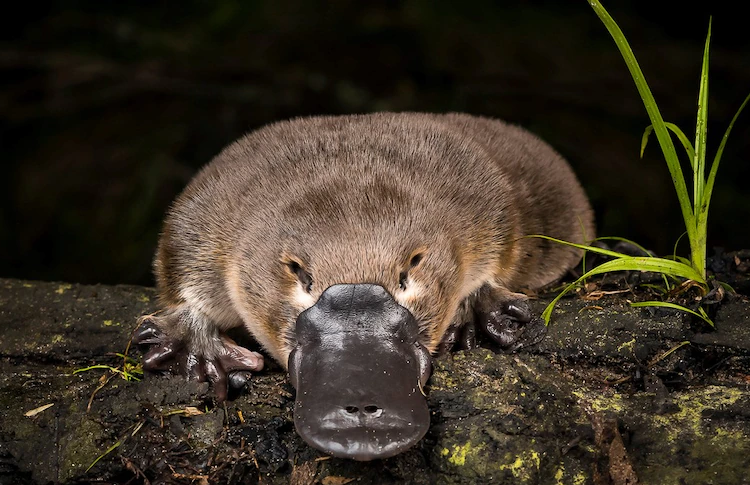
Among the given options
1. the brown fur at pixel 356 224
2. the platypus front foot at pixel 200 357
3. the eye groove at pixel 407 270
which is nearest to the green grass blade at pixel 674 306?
the brown fur at pixel 356 224

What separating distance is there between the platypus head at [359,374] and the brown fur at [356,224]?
97mm

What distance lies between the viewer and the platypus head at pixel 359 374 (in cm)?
197

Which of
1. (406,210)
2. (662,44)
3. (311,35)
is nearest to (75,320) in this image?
(406,210)

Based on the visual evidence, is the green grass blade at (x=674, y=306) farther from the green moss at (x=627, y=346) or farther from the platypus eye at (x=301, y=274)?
the platypus eye at (x=301, y=274)

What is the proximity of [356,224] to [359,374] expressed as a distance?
0.44 m

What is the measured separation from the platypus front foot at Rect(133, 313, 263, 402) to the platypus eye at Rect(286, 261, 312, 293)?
1.39ft

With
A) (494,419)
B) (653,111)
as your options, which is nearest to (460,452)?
(494,419)

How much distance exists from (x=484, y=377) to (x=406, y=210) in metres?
0.49

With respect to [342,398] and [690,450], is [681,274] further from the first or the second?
[342,398]

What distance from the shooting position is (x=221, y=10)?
4695 mm

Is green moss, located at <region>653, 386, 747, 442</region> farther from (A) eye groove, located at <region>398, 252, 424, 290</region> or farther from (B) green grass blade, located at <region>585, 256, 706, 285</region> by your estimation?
(A) eye groove, located at <region>398, 252, 424, 290</region>

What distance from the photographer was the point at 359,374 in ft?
6.91

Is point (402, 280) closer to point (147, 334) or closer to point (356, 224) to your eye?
point (356, 224)

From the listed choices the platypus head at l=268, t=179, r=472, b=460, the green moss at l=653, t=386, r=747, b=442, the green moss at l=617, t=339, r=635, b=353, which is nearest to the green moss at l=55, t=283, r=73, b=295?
the platypus head at l=268, t=179, r=472, b=460
